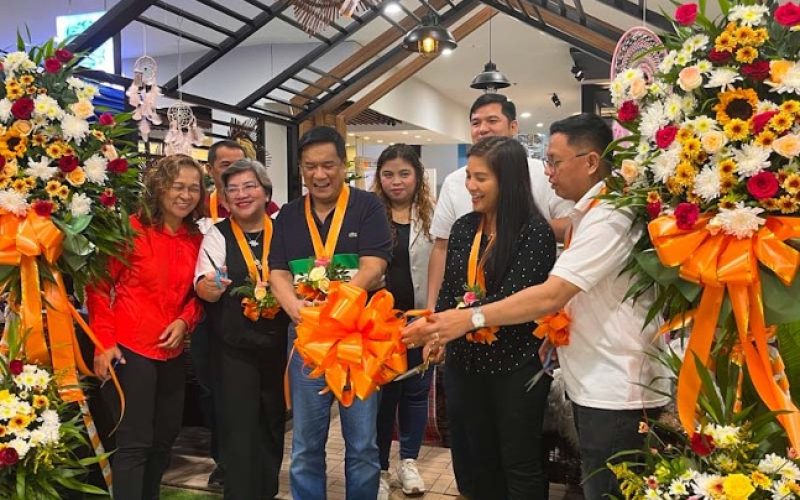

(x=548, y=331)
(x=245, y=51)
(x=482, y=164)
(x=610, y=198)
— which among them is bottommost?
(x=548, y=331)

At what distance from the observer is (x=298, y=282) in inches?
95.0

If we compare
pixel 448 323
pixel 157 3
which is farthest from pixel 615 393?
pixel 157 3

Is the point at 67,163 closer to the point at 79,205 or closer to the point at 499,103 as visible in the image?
the point at 79,205

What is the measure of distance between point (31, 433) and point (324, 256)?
1.08 m

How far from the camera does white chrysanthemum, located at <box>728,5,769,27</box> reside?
143cm

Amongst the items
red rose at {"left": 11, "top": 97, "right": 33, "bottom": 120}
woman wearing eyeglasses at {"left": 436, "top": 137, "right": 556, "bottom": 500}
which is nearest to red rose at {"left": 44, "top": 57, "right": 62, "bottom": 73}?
red rose at {"left": 11, "top": 97, "right": 33, "bottom": 120}

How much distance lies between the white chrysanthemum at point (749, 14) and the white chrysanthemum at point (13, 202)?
6.85 feet

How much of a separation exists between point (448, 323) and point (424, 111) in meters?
11.4

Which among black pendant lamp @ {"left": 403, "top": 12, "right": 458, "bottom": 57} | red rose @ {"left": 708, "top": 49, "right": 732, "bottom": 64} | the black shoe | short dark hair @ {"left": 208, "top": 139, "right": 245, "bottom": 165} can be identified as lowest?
the black shoe

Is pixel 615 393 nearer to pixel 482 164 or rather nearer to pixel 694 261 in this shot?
pixel 694 261

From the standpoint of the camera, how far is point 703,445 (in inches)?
58.2

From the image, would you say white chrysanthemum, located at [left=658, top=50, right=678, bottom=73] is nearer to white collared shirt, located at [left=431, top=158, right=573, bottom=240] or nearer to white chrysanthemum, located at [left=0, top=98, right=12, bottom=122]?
white collared shirt, located at [left=431, top=158, right=573, bottom=240]

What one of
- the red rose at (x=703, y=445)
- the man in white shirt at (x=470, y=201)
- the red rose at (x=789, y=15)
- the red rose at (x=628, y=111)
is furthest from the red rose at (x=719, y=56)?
the man in white shirt at (x=470, y=201)

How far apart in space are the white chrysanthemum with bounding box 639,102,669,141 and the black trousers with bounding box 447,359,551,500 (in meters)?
0.91
